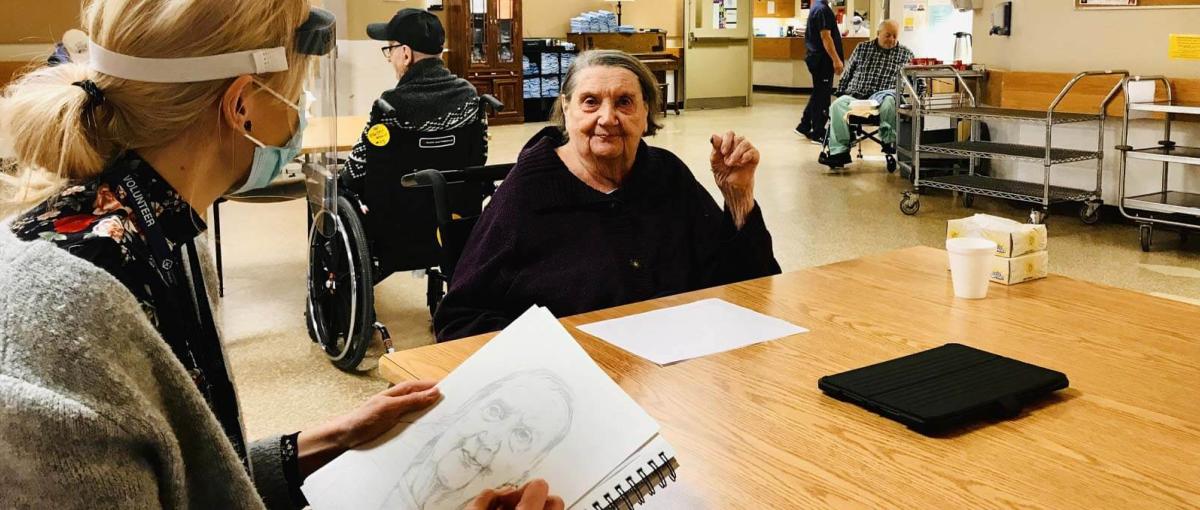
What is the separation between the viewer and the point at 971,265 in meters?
1.96

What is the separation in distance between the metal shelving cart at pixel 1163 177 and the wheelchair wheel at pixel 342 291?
4090 mm

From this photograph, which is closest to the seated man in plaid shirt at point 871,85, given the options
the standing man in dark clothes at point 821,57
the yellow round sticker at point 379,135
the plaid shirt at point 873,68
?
the plaid shirt at point 873,68

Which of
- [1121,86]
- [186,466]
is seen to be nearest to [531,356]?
[186,466]

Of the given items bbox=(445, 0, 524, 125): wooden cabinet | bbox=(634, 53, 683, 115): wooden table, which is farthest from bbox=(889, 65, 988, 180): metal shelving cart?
bbox=(445, 0, 524, 125): wooden cabinet

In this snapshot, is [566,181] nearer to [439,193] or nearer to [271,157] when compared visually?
[439,193]

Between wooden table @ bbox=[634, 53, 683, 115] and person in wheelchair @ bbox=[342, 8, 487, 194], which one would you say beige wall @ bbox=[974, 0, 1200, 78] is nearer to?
person in wheelchair @ bbox=[342, 8, 487, 194]

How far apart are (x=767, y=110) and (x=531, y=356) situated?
13.6 meters

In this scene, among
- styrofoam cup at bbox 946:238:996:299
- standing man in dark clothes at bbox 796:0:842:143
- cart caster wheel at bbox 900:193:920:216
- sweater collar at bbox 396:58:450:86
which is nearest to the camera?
styrofoam cup at bbox 946:238:996:299

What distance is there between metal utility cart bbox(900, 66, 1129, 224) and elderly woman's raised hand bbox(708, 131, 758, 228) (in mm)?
3878

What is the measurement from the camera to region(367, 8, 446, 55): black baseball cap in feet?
14.0

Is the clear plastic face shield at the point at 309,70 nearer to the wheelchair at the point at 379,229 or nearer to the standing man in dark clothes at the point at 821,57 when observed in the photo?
the wheelchair at the point at 379,229

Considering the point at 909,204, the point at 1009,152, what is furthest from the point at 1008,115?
the point at 909,204

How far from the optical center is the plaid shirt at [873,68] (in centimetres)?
894

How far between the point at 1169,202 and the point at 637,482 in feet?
17.4
